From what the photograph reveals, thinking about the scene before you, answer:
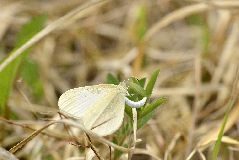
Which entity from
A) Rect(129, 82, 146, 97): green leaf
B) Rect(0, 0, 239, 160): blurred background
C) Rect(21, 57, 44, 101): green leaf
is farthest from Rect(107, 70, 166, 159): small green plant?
Rect(21, 57, 44, 101): green leaf

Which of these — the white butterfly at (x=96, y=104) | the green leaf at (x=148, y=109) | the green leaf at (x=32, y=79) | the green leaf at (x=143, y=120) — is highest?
the green leaf at (x=32, y=79)

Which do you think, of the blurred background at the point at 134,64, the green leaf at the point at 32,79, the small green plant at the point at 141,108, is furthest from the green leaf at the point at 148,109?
the green leaf at the point at 32,79

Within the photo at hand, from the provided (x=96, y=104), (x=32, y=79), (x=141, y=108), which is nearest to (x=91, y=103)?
(x=96, y=104)

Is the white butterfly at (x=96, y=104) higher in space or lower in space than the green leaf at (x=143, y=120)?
higher

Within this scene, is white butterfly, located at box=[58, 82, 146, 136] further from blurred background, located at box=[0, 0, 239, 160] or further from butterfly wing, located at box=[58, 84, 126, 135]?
blurred background, located at box=[0, 0, 239, 160]

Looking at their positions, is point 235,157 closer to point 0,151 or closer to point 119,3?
point 0,151

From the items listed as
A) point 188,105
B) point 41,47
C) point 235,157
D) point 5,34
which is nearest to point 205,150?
point 235,157

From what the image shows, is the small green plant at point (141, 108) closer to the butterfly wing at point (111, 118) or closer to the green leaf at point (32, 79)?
the butterfly wing at point (111, 118)

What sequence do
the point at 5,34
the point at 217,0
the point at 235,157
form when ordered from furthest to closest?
the point at 5,34 → the point at 217,0 → the point at 235,157
